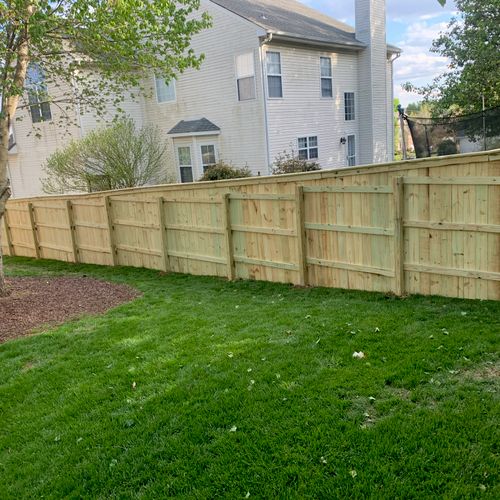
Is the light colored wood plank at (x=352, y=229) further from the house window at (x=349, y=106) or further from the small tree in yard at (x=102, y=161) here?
the house window at (x=349, y=106)

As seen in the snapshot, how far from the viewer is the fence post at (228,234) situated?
797 centimetres

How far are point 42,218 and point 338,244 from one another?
854 centimetres

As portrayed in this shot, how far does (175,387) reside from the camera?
420cm

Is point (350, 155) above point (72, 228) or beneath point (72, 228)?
above

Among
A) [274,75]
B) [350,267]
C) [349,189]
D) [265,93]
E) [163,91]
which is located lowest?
[350,267]

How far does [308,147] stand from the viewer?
60.7ft

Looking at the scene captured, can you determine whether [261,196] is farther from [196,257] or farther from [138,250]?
[138,250]

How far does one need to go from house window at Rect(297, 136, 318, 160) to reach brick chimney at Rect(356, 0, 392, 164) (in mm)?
3463

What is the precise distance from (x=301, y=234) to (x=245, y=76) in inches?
429

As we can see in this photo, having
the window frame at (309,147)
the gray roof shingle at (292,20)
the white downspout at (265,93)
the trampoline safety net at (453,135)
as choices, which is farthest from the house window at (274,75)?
the trampoline safety net at (453,135)

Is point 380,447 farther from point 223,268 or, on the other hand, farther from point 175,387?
point 223,268

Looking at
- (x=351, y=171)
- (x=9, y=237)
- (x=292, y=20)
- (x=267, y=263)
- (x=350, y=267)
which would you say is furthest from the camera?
(x=292, y=20)

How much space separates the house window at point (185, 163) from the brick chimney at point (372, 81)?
7.68m

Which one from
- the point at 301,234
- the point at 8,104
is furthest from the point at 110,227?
the point at 301,234
